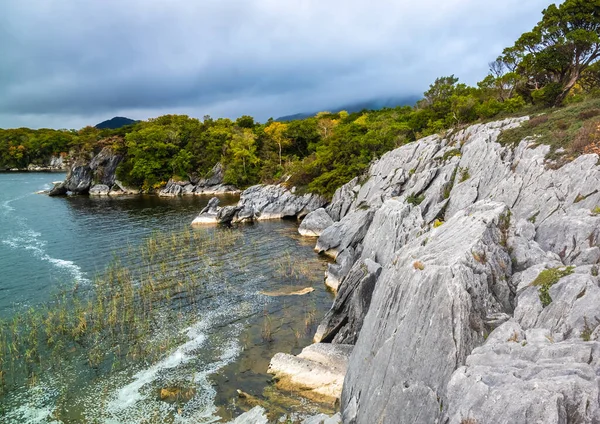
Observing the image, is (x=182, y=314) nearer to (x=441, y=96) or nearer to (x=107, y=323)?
(x=107, y=323)

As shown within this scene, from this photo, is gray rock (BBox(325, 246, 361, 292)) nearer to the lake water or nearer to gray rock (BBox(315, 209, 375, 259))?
the lake water

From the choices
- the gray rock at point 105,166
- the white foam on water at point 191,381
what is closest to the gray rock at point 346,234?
the white foam on water at point 191,381

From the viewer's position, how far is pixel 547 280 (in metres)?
14.1

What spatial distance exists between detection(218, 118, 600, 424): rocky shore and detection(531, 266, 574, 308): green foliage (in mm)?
56

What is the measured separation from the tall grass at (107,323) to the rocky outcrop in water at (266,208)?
25348 mm

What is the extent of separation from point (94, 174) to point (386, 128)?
313 feet

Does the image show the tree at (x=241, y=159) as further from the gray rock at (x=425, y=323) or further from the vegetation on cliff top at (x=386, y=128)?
the gray rock at (x=425, y=323)

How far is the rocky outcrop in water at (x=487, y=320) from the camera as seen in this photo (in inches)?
390

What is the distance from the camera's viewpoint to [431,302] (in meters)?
14.1

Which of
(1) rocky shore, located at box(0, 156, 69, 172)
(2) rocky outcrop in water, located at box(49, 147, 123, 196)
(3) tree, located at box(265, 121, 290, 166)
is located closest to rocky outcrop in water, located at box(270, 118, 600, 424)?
(3) tree, located at box(265, 121, 290, 166)

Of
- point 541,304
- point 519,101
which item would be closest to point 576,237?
point 541,304

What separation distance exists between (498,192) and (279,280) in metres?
21.3

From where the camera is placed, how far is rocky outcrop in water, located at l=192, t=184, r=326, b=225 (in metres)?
67.9

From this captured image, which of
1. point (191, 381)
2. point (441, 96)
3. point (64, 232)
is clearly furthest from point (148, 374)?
point (441, 96)
